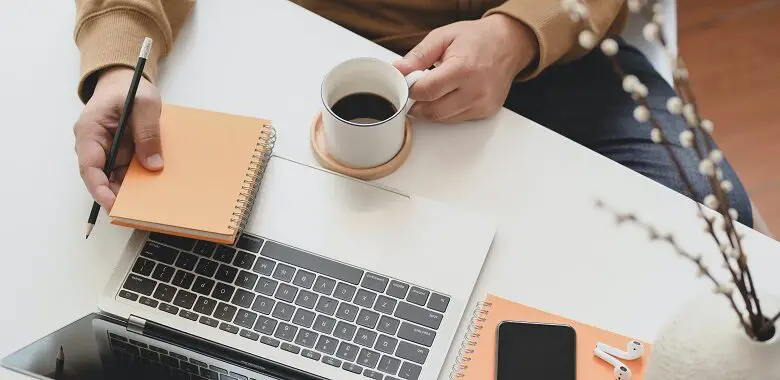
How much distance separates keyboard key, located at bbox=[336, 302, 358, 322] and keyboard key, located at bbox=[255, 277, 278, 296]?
72mm

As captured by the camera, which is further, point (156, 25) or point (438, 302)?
point (156, 25)

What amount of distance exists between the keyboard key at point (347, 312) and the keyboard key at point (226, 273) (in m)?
0.12

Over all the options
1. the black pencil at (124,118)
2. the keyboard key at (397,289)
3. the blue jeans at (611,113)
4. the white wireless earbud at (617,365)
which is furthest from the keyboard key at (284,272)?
the blue jeans at (611,113)

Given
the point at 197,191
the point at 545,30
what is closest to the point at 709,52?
the point at 545,30

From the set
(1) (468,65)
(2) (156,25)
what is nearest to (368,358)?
(1) (468,65)

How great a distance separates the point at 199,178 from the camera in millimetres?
885

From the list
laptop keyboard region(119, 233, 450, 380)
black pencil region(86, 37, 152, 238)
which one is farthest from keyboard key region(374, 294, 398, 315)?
Answer: black pencil region(86, 37, 152, 238)

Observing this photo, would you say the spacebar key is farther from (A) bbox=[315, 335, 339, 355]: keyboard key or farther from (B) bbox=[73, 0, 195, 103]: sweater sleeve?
(B) bbox=[73, 0, 195, 103]: sweater sleeve

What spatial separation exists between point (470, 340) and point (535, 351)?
64 millimetres

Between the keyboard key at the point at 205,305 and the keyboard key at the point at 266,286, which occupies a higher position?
the keyboard key at the point at 266,286

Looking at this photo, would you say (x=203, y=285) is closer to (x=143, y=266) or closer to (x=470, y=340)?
(x=143, y=266)

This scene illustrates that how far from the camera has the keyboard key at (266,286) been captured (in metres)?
0.86

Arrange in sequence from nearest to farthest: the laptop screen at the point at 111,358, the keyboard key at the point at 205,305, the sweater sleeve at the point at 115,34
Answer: the laptop screen at the point at 111,358 → the keyboard key at the point at 205,305 → the sweater sleeve at the point at 115,34

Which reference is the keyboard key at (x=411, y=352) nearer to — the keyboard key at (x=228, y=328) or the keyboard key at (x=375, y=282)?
the keyboard key at (x=375, y=282)
